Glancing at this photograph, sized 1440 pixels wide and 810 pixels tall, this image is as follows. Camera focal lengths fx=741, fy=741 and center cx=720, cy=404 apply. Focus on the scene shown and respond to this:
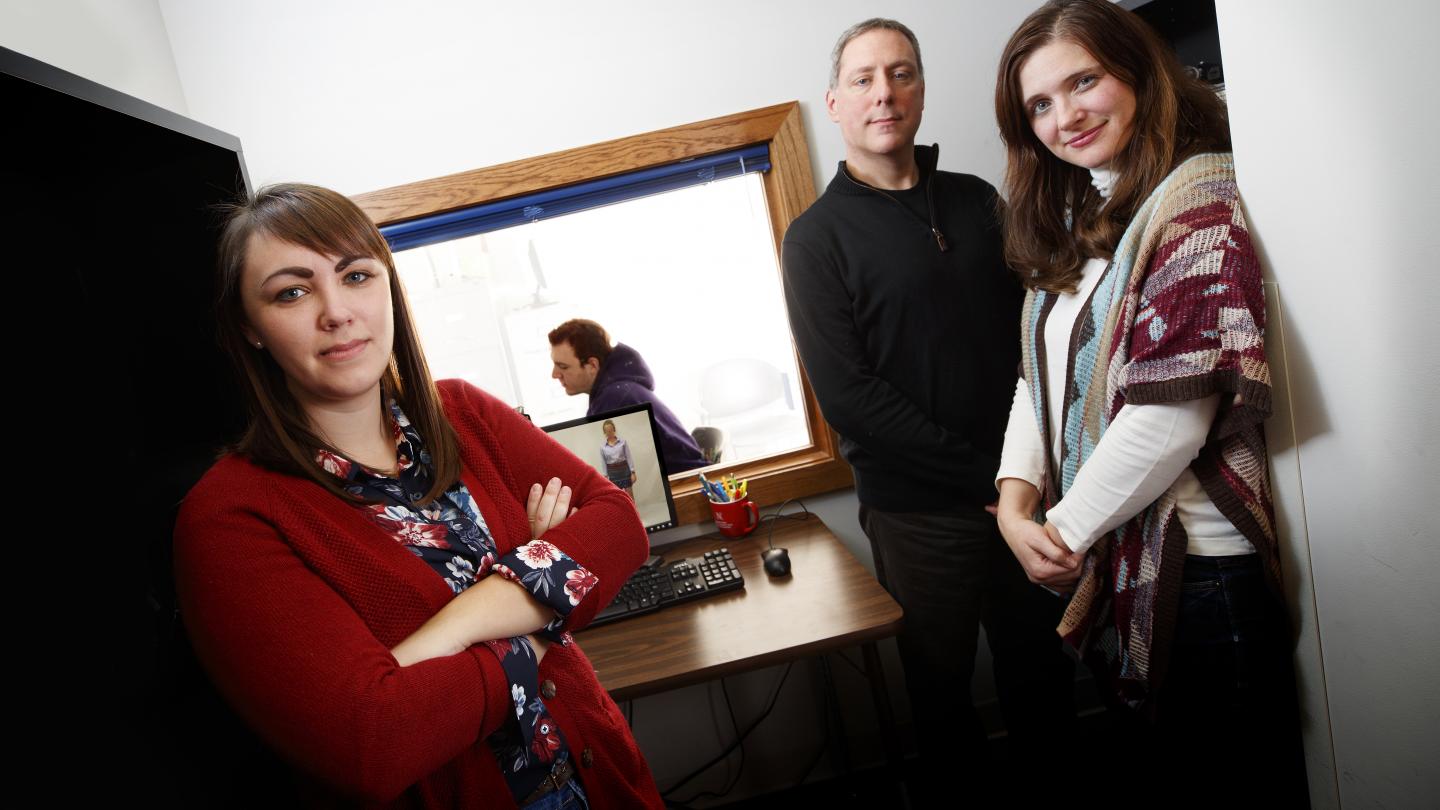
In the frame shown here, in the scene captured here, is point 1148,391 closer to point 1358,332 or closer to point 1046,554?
point 1358,332

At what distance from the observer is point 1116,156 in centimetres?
119

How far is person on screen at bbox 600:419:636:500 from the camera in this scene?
2.03 metres

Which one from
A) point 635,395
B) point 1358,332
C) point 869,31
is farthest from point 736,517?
point 1358,332

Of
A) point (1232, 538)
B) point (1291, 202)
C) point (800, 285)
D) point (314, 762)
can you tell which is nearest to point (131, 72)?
point (800, 285)

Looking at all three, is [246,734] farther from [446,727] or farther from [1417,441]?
[1417,441]

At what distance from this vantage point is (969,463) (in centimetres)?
158

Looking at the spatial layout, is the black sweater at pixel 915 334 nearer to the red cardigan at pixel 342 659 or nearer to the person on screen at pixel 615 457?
the person on screen at pixel 615 457

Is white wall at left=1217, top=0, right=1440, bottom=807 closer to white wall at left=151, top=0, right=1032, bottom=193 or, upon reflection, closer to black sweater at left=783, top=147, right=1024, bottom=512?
black sweater at left=783, top=147, right=1024, bottom=512

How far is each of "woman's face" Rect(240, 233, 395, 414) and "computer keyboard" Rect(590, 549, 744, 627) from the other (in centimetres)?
90

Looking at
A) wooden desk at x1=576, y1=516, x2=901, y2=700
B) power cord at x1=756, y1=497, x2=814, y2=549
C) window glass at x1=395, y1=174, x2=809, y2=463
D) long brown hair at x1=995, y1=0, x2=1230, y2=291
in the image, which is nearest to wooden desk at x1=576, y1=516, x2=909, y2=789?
wooden desk at x1=576, y1=516, x2=901, y2=700

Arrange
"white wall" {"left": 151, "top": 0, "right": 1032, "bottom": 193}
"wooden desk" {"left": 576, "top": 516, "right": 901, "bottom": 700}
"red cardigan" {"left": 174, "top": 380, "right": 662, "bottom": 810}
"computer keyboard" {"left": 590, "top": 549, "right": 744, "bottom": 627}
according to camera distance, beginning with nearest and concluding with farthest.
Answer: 1. "red cardigan" {"left": 174, "top": 380, "right": 662, "bottom": 810}
2. "wooden desk" {"left": 576, "top": 516, "right": 901, "bottom": 700}
3. "computer keyboard" {"left": 590, "top": 549, "right": 744, "bottom": 627}
4. "white wall" {"left": 151, "top": 0, "right": 1032, "bottom": 193}

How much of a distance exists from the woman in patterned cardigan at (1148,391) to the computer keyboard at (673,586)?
2.28ft

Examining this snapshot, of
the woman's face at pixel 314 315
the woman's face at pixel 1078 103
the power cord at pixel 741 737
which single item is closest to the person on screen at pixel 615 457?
the power cord at pixel 741 737

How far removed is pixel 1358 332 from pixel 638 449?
157cm
